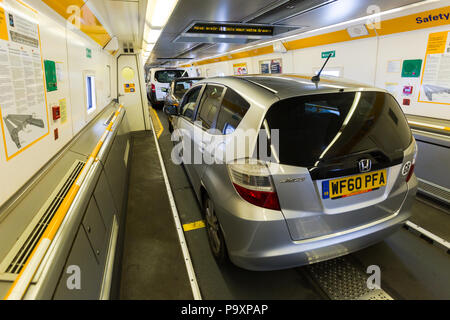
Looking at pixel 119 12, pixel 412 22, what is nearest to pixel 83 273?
pixel 119 12

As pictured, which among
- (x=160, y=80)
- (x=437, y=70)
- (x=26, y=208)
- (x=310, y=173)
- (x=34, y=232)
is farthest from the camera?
(x=160, y=80)

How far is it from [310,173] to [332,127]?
1.28 ft

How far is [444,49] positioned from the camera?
151 inches

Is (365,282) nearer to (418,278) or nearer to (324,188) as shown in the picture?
(418,278)

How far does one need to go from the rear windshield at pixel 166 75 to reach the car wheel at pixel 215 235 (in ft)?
36.8

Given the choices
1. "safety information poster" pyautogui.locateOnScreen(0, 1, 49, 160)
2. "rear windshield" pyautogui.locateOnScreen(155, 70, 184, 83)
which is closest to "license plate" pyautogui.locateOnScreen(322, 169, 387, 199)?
"safety information poster" pyautogui.locateOnScreen(0, 1, 49, 160)

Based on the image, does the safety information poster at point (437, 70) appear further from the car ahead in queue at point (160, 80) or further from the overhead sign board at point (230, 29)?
the car ahead in queue at point (160, 80)

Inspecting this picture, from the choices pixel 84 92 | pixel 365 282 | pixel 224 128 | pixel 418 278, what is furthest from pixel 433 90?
pixel 84 92

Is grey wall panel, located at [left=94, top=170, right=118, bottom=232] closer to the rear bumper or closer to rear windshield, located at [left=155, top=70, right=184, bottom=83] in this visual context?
the rear bumper

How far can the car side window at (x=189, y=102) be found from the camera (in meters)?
3.60

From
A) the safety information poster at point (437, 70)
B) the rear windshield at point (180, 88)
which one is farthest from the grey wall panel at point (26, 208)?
the rear windshield at point (180, 88)

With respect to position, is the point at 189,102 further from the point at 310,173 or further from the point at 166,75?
the point at 166,75

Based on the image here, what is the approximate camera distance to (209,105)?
9.30 ft

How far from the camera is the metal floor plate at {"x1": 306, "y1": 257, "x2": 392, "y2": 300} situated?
2012 millimetres
